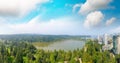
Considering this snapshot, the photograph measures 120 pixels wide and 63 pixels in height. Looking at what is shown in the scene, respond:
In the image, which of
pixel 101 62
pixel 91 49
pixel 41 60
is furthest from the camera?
pixel 91 49

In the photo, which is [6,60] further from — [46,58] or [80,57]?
[80,57]

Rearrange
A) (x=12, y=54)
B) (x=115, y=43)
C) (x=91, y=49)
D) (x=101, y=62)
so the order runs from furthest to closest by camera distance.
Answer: (x=115, y=43), (x=12, y=54), (x=91, y=49), (x=101, y=62)

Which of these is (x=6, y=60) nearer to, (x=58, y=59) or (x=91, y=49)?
(x=58, y=59)

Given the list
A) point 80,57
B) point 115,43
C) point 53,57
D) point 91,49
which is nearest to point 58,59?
point 53,57

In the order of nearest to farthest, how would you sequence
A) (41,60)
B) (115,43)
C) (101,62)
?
1. (101,62)
2. (41,60)
3. (115,43)

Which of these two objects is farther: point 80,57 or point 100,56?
point 80,57

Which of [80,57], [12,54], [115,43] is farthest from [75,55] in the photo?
[115,43]

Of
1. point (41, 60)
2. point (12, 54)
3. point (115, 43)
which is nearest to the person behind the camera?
point (41, 60)

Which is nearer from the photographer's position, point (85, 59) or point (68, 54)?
point (85, 59)

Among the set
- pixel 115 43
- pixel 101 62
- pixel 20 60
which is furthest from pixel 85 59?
pixel 115 43
